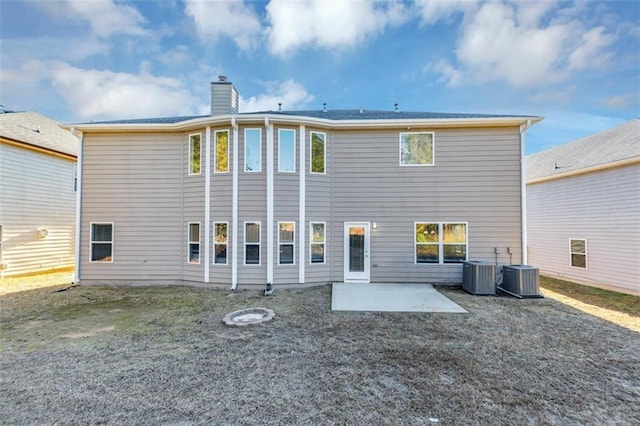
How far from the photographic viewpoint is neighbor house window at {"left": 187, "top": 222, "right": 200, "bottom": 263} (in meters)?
8.69

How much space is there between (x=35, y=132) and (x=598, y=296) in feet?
66.4

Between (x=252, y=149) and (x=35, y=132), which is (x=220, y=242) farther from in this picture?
(x=35, y=132)

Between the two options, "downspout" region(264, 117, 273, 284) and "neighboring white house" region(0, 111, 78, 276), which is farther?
"neighboring white house" region(0, 111, 78, 276)

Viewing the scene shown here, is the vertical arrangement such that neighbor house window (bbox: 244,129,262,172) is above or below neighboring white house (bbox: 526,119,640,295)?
above

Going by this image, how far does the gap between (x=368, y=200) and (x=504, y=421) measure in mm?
6582

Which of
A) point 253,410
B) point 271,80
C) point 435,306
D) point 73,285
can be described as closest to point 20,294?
point 73,285

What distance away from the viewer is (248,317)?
5.78 meters

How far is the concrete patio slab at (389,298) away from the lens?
624 centimetres

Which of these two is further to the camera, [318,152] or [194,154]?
[194,154]

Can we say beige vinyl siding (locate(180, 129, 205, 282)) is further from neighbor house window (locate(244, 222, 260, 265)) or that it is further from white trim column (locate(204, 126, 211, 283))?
neighbor house window (locate(244, 222, 260, 265))

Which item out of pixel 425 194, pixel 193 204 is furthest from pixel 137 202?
pixel 425 194

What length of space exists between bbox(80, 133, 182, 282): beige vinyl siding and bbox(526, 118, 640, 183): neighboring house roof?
42.9 ft

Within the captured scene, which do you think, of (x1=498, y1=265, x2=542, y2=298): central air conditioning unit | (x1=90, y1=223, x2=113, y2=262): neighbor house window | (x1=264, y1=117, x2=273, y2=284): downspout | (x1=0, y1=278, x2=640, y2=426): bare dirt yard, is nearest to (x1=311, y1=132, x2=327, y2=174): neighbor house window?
(x1=264, y1=117, x2=273, y2=284): downspout

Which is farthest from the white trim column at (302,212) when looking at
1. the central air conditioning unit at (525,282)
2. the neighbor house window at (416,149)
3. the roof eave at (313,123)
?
the central air conditioning unit at (525,282)
